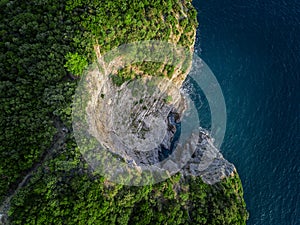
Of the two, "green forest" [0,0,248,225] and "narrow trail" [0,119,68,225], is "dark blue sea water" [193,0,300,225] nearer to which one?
"green forest" [0,0,248,225]

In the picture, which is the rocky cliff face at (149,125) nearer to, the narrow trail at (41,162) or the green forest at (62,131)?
the green forest at (62,131)

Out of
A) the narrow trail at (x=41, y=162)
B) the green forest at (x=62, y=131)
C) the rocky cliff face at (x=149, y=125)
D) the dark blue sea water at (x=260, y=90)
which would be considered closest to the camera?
the narrow trail at (x=41, y=162)

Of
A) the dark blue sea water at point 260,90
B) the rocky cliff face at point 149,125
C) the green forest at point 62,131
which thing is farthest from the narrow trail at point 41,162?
the dark blue sea water at point 260,90

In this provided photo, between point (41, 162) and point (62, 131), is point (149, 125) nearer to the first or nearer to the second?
point (62, 131)

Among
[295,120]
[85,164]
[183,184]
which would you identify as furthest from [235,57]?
[85,164]

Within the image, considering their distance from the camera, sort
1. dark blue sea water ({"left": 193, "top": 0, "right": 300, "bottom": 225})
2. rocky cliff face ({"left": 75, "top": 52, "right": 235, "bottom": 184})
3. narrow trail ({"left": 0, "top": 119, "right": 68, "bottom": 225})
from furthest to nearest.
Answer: dark blue sea water ({"left": 193, "top": 0, "right": 300, "bottom": 225}), rocky cliff face ({"left": 75, "top": 52, "right": 235, "bottom": 184}), narrow trail ({"left": 0, "top": 119, "right": 68, "bottom": 225})

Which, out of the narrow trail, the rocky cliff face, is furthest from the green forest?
the rocky cliff face

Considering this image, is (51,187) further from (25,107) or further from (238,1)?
(238,1)
